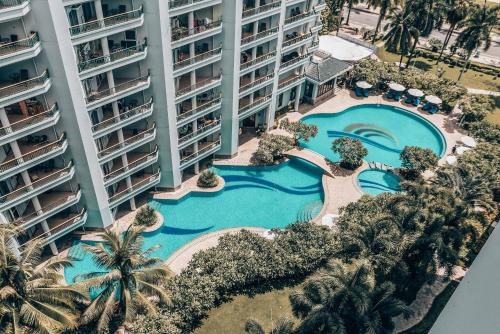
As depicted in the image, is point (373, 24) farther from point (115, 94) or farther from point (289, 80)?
point (115, 94)

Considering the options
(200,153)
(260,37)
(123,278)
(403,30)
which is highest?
(260,37)

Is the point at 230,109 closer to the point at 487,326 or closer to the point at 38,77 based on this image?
the point at 38,77

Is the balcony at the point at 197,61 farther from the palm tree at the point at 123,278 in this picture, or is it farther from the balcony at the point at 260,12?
the palm tree at the point at 123,278

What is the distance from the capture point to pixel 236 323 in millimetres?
36406

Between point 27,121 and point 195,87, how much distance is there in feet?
59.0

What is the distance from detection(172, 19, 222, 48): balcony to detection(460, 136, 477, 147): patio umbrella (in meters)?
39.6

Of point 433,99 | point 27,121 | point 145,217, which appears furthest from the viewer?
point 433,99

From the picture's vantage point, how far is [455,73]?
80625 millimetres

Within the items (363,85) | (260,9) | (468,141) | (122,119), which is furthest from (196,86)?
(468,141)

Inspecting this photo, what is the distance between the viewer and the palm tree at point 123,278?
1210 inches

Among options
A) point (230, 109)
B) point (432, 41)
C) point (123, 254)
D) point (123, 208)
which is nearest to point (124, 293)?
point (123, 254)

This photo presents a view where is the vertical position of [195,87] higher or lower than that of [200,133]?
higher

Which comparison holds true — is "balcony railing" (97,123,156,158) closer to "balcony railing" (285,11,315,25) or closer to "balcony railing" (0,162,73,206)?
"balcony railing" (0,162,73,206)

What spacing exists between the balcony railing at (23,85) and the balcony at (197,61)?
13.2 metres
